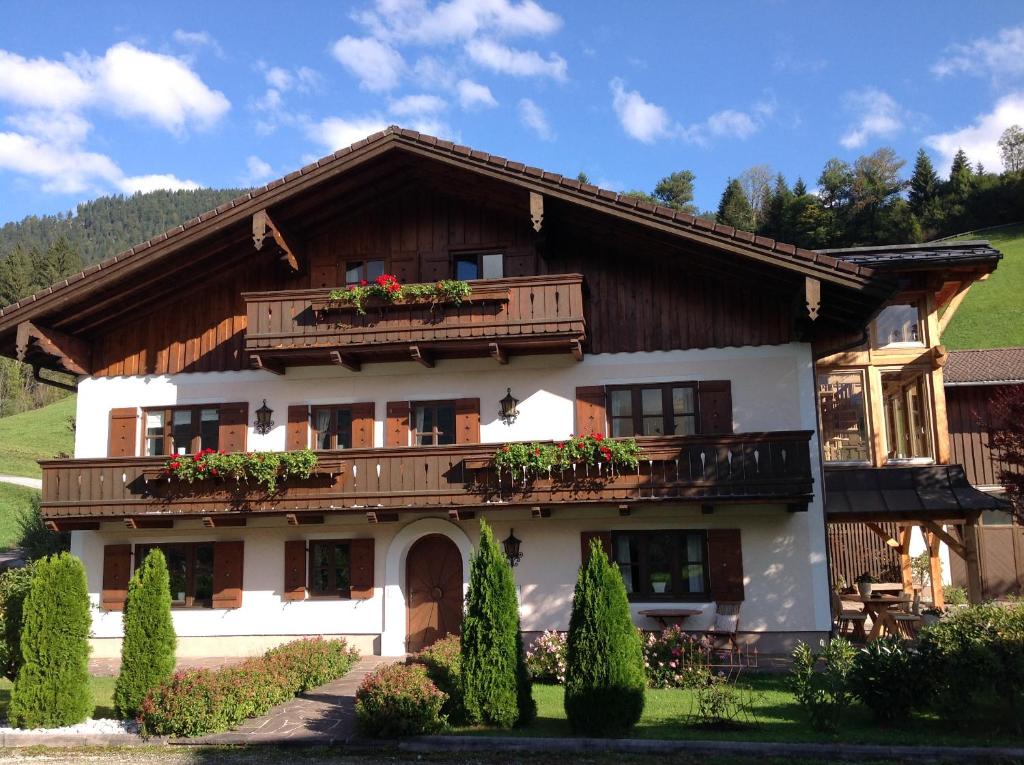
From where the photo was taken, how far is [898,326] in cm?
A: 1973

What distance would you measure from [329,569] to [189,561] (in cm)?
303

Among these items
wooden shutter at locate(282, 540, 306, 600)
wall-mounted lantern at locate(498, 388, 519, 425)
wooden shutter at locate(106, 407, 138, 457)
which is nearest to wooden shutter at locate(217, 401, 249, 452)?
wooden shutter at locate(106, 407, 138, 457)

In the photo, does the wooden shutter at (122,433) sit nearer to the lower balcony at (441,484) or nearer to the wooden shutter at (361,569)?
the lower balcony at (441,484)

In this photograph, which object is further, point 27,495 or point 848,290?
point 27,495

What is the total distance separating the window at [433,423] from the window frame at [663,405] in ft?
10.5

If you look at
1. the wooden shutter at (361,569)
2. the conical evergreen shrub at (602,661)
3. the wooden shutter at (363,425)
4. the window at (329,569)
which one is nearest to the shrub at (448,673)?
the conical evergreen shrub at (602,661)

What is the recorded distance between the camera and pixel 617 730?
11.0 meters

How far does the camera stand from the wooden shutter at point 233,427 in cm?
1942

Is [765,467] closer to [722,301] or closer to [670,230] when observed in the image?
[722,301]

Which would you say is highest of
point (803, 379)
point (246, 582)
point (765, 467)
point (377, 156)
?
point (377, 156)

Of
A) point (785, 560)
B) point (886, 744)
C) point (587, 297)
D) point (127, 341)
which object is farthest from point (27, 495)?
point (886, 744)

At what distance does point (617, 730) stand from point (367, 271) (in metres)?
11.9

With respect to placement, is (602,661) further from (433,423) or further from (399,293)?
(399,293)

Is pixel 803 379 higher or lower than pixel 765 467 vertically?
higher
